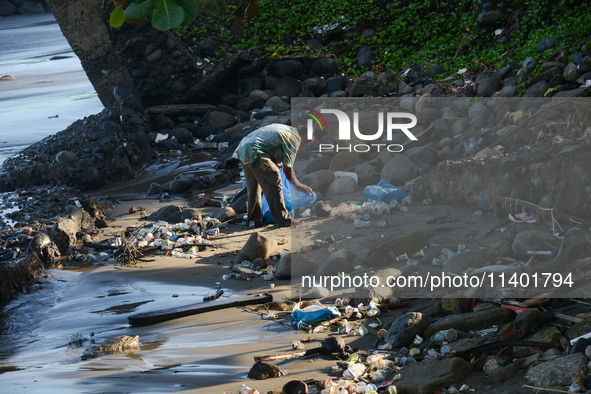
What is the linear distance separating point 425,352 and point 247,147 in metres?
3.34

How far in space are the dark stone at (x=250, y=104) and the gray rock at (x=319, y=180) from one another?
5983 millimetres

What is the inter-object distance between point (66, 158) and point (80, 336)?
6.64 metres

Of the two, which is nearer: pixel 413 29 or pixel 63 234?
pixel 63 234

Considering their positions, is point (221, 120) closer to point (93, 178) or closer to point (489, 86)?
point (93, 178)

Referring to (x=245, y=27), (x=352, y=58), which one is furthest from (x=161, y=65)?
(x=352, y=58)

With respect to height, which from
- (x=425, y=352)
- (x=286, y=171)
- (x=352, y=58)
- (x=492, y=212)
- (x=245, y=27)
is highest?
(x=245, y=27)

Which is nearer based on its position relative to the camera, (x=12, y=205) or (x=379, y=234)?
(x=379, y=234)

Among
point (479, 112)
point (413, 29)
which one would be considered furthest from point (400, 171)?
point (413, 29)

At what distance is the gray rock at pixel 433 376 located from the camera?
9.05 ft

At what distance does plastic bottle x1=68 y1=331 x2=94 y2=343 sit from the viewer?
386cm

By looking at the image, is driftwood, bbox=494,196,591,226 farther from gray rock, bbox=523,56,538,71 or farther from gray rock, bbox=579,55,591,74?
gray rock, bbox=523,56,538,71

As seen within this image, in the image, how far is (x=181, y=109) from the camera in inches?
500

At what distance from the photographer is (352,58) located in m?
→ 13.9

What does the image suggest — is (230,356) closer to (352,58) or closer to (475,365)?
(475,365)
